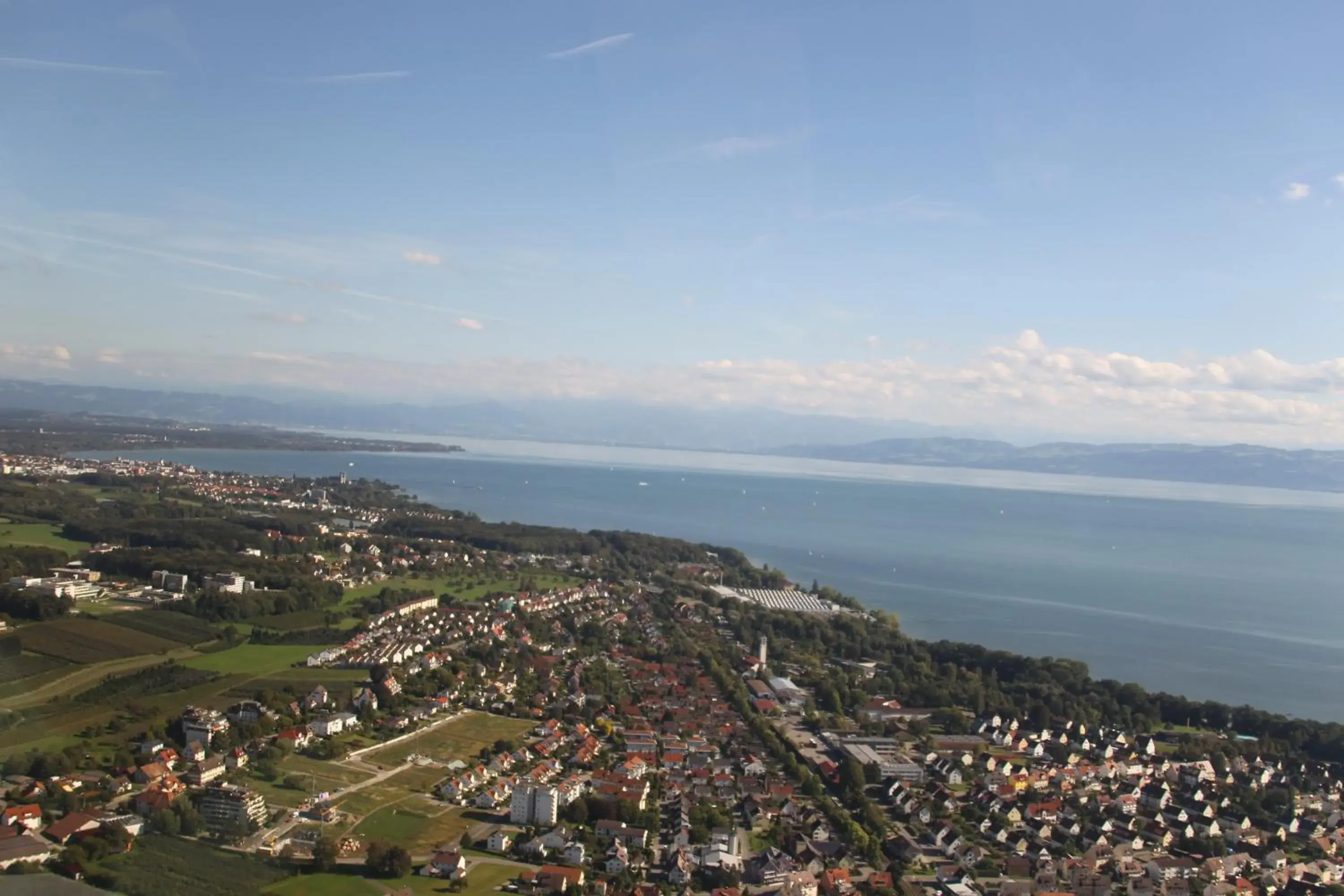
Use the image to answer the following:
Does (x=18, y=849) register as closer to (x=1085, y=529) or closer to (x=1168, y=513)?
(x=1085, y=529)

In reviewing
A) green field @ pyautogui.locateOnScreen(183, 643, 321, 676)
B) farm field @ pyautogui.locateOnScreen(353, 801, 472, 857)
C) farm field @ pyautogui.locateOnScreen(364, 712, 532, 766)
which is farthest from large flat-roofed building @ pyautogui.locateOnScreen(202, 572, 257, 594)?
Result: farm field @ pyautogui.locateOnScreen(353, 801, 472, 857)

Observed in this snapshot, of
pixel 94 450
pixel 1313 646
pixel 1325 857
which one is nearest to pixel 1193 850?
pixel 1325 857

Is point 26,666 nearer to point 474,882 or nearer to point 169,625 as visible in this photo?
point 169,625

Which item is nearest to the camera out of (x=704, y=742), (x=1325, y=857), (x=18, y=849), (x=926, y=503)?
(x=18, y=849)

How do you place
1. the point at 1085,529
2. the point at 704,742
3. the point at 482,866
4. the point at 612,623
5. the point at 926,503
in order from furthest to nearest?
the point at 926,503
the point at 1085,529
the point at 612,623
the point at 704,742
the point at 482,866

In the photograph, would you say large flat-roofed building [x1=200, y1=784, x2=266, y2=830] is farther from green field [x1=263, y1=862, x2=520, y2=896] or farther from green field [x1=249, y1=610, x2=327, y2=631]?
green field [x1=249, y1=610, x2=327, y2=631]

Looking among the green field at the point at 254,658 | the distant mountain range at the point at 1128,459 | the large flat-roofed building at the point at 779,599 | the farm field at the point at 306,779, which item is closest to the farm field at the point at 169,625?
the green field at the point at 254,658
